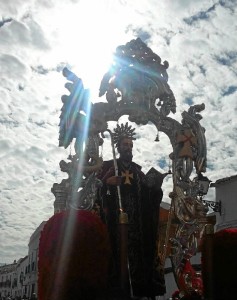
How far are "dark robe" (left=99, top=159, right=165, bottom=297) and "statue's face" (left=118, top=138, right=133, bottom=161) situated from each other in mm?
113

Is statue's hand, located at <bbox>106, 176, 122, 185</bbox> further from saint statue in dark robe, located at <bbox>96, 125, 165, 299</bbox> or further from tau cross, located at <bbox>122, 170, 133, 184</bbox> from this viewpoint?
tau cross, located at <bbox>122, 170, 133, 184</bbox>

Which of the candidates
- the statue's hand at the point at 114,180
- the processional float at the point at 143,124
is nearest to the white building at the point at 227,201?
the processional float at the point at 143,124

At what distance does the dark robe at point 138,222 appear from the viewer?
723 centimetres

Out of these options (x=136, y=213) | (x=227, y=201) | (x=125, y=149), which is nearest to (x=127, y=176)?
(x=125, y=149)

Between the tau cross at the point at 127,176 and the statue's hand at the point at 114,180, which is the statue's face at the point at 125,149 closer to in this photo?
the tau cross at the point at 127,176

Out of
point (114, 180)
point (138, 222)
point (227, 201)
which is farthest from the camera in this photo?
point (227, 201)

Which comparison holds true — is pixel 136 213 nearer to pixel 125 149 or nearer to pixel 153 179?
pixel 153 179

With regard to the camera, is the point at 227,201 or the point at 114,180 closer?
the point at 114,180

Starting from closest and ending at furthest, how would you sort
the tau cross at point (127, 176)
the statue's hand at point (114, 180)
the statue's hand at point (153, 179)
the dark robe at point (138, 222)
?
the dark robe at point (138, 222), the statue's hand at point (114, 180), the tau cross at point (127, 176), the statue's hand at point (153, 179)

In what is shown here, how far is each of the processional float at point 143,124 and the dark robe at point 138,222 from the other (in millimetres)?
237

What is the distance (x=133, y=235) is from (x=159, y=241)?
0.50m

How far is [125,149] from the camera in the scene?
7.67 metres

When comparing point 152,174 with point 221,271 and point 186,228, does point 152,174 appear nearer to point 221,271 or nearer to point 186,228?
point 186,228

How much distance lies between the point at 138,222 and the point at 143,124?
1.55m
